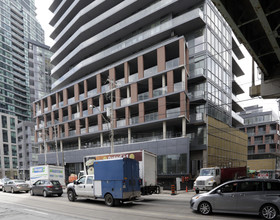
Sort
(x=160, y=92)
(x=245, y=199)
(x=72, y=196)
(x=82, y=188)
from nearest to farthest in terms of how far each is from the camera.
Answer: (x=245, y=199), (x=82, y=188), (x=72, y=196), (x=160, y=92)

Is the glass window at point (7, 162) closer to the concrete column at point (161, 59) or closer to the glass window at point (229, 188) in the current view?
the concrete column at point (161, 59)

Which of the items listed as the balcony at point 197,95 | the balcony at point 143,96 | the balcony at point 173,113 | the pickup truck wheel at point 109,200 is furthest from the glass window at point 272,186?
the balcony at point 143,96

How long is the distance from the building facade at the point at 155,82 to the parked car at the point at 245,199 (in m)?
17.7

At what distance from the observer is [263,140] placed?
228 feet

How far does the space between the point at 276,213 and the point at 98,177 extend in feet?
29.2

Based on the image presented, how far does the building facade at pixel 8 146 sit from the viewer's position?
90.4m

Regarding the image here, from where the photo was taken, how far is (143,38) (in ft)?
121

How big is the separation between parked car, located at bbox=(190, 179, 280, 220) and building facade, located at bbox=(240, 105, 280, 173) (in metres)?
63.1

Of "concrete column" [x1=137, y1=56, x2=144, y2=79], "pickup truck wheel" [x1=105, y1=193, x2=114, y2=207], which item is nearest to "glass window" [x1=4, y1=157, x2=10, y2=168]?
"concrete column" [x1=137, y1=56, x2=144, y2=79]

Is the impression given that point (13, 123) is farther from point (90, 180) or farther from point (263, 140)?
point (90, 180)

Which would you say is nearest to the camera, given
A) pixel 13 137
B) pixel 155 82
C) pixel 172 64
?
pixel 172 64

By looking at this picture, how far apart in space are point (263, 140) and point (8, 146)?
96.0 metres

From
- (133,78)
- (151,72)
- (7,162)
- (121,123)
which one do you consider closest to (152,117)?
(121,123)

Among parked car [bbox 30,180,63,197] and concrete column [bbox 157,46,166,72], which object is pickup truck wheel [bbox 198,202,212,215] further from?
concrete column [bbox 157,46,166,72]
